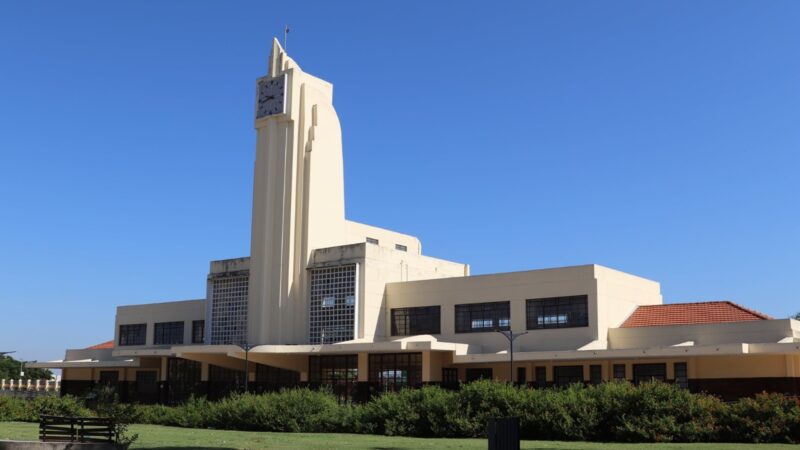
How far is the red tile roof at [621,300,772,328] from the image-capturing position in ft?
134

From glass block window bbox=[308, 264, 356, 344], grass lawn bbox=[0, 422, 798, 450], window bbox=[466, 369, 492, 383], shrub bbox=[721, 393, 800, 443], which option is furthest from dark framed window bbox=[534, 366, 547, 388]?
shrub bbox=[721, 393, 800, 443]

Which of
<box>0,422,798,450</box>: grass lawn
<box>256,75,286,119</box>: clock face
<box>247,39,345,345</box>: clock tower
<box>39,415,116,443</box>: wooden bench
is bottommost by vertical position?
<box>0,422,798,450</box>: grass lawn

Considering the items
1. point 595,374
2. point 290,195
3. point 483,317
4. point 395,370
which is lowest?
point 595,374

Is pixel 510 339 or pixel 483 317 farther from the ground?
pixel 483 317

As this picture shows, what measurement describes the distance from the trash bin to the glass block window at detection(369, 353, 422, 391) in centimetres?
2679

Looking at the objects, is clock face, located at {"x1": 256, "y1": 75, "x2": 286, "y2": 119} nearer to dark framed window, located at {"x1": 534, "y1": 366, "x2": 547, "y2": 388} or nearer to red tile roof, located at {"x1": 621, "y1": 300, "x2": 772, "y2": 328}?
dark framed window, located at {"x1": 534, "y1": 366, "x2": 547, "y2": 388}

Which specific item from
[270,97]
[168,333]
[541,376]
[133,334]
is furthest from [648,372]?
[133,334]

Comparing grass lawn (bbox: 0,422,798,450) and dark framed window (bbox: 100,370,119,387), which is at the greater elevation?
dark framed window (bbox: 100,370,119,387)

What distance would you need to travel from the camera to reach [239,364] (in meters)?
50.3

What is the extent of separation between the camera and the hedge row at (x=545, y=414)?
92.2 feet

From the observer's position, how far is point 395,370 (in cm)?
4503

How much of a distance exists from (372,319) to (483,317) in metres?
6.01

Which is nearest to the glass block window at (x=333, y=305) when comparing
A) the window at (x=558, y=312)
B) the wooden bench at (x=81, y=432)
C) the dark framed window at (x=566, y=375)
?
the window at (x=558, y=312)

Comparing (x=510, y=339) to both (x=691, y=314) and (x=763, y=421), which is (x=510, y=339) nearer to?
(x=691, y=314)
